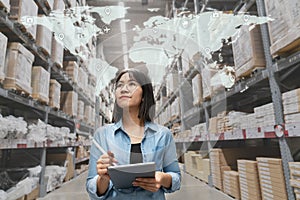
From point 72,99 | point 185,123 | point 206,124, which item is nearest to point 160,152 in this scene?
point 185,123

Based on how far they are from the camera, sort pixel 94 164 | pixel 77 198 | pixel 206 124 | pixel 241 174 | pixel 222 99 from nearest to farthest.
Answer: pixel 94 164 → pixel 77 198 → pixel 241 174 → pixel 222 99 → pixel 206 124

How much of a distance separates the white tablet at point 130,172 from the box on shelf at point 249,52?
130 centimetres

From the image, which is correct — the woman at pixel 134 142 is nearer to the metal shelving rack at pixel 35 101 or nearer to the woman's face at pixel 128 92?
the woman's face at pixel 128 92

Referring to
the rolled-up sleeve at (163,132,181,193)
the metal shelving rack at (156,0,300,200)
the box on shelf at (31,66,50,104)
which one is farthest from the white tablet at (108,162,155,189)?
the box on shelf at (31,66,50,104)

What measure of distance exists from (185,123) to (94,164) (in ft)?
4.88

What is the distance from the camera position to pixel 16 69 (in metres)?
1.56

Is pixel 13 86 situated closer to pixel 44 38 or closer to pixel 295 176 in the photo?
pixel 44 38

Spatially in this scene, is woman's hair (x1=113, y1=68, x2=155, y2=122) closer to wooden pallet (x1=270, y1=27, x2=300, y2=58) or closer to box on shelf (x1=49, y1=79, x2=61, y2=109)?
wooden pallet (x1=270, y1=27, x2=300, y2=58)

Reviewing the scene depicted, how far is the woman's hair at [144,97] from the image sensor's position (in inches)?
27.1

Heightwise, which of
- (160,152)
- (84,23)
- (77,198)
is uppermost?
(84,23)

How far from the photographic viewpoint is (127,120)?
0.70 metres

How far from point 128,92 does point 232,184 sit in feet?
5.10

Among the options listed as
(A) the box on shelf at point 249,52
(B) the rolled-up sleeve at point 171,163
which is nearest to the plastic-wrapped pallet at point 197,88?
(A) the box on shelf at point 249,52

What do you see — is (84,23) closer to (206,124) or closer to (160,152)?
(160,152)
